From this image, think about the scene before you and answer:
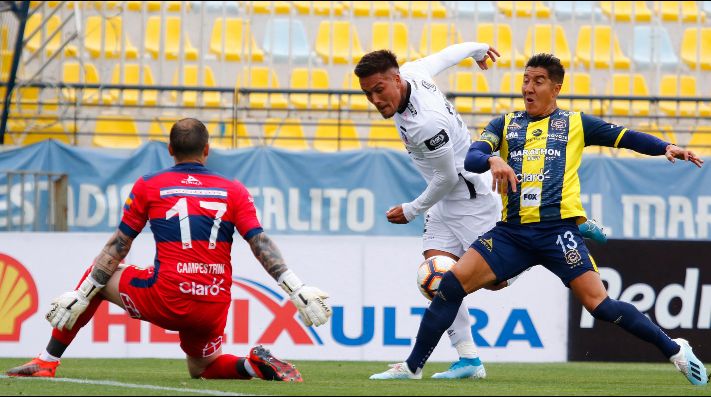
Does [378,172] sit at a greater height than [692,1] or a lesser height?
lesser

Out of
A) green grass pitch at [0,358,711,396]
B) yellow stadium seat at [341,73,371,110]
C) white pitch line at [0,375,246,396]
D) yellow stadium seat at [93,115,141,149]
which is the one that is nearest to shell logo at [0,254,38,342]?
green grass pitch at [0,358,711,396]

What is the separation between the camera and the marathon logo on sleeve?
747 centimetres

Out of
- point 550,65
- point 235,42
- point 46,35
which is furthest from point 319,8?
point 550,65

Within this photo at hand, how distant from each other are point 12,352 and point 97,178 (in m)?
4.22

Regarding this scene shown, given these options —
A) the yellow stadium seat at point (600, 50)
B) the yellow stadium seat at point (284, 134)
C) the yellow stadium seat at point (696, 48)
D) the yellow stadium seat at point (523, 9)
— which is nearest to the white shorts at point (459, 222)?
the yellow stadium seat at point (284, 134)

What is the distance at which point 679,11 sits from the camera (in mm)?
22062

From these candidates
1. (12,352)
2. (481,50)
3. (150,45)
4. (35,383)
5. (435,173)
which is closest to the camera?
(35,383)

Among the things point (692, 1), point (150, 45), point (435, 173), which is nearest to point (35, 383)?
point (435, 173)

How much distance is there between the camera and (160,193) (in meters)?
6.62

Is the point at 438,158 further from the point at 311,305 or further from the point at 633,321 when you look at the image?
the point at 311,305

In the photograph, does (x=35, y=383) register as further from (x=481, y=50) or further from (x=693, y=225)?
(x=693, y=225)

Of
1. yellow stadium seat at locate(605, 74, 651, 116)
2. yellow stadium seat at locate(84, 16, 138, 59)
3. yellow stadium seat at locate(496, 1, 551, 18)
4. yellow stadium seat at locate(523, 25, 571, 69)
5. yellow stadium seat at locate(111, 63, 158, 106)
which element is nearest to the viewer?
yellow stadium seat at locate(111, 63, 158, 106)

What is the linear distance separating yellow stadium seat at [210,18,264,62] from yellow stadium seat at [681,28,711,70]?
758 centimetres

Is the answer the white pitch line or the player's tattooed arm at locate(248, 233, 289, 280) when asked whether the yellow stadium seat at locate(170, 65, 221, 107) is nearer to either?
the white pitch line
